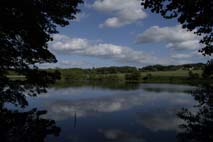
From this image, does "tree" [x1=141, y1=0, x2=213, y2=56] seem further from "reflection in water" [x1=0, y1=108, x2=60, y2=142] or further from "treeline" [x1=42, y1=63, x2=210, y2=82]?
"treeline" [x1=42, y1=63, x2=210, y2=82]

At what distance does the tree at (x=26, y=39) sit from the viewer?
12672mm

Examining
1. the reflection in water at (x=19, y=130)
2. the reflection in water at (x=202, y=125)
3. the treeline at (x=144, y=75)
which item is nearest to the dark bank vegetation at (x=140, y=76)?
the treeline at (x=144, y=75)

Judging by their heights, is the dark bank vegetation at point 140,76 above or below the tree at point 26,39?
below

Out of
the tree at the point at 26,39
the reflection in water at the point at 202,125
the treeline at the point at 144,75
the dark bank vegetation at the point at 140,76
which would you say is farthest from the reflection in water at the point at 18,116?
the treeline at the point at 144,75

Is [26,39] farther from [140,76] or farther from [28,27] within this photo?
[140,76]

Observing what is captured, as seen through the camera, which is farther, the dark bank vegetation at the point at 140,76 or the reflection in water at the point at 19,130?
the dark bank vegetation at the point at 140,76

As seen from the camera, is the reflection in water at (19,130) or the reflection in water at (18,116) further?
the reflection in water at (18,116)

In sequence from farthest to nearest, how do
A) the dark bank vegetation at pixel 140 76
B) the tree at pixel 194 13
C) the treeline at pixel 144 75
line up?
the treeline at pixel 144 75 < the dark bank vegetation at pixel 140 76 < the tree at pixel 194 13

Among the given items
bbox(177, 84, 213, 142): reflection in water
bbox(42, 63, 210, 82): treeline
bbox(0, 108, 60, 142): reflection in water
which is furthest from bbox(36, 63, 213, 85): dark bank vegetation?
bbox(0, 108, 60, 142): reflection in water

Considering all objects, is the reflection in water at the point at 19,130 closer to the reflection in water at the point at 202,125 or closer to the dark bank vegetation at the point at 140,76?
the reflection in water at the point at 202,125

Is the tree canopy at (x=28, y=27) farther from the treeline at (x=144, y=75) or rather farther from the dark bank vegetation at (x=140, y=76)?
the treeline at (x=144, y=75)

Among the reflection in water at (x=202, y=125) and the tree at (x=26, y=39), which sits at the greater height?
the tree at (x=26, y=39)

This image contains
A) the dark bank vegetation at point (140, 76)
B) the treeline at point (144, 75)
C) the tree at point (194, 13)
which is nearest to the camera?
the tree at point (194, 13)

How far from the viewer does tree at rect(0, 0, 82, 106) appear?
1267 centimetres
